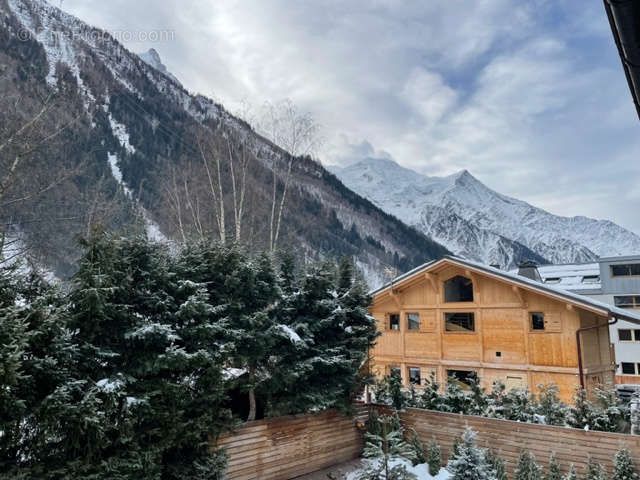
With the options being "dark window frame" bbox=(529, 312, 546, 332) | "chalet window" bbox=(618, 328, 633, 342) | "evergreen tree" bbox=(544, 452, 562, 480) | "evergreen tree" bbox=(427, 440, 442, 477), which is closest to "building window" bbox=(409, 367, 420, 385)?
"dark window frame" bbox=(529, 312, 546, 332)

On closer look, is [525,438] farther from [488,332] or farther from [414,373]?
[414,373]

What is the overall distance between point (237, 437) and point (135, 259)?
4.27m

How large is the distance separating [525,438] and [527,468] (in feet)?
2.34

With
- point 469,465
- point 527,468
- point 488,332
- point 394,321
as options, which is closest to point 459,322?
point 488,332

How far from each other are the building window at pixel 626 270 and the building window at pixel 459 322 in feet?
67.2

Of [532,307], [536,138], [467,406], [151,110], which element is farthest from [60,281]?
[151,110]

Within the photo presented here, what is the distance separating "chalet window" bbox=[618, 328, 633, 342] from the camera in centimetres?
2892

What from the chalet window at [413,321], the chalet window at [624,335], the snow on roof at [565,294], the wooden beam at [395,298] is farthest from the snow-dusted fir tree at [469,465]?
the chalet window at [624,335]

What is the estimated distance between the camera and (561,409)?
32.2ft

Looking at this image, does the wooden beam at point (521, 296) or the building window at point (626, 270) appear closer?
the wooden beam at point (521, 296)

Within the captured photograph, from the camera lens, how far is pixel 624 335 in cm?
2905

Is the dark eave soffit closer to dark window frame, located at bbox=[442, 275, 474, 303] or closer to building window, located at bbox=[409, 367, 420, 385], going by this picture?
dark window frame, located at bbox=[442, 275, 474, 303]

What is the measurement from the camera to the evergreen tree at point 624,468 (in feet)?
25.3

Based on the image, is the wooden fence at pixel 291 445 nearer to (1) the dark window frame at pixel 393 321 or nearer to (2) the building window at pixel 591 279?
(1) the dark window frame at pixel 393 321
